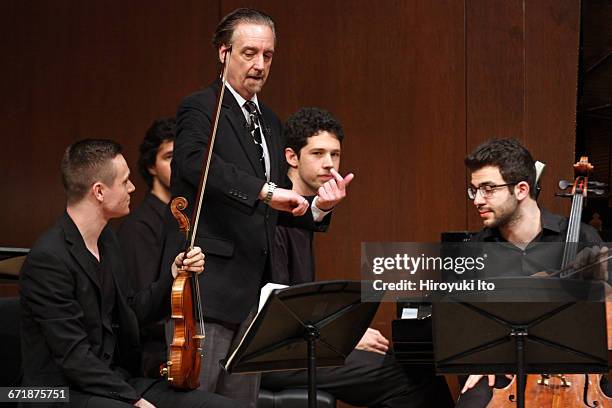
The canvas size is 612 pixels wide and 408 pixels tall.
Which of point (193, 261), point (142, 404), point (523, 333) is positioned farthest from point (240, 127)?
point (523, 333)

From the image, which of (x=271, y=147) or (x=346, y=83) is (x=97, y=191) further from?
(x=346, y=83)

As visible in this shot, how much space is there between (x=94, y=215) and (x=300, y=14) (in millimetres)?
2309

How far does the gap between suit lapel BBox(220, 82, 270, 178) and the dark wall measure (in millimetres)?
1940

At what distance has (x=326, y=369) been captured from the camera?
4.25 meters

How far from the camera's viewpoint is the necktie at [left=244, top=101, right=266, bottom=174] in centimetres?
352

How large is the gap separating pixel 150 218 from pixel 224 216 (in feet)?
4.00

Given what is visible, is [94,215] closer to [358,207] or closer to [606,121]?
[358,207]

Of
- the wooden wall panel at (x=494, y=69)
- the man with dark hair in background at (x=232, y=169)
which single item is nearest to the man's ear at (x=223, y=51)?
the man with dark hair in background at (x=232, y=169)

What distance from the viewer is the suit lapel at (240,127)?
3449mm

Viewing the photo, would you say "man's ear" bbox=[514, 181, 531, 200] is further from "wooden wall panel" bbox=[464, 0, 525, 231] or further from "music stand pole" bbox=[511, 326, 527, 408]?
"music stand pole" bbox=[511, 326, 527, 408]

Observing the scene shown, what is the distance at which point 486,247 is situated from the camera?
3361 millimetres

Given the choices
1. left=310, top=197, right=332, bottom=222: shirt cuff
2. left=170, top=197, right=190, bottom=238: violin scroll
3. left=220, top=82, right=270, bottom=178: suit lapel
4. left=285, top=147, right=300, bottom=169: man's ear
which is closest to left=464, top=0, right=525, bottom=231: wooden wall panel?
left=285, top=147, right=300, bottom=169: man's ear

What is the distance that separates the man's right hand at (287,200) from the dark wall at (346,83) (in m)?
2.18

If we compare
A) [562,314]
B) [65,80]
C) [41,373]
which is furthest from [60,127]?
[562,314]
